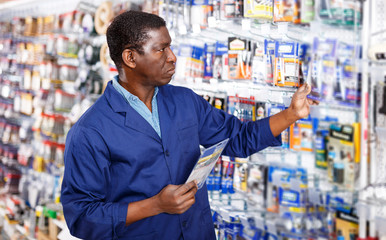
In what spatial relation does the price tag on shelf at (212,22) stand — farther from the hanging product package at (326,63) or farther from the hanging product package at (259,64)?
the hanging product package at (326,63)

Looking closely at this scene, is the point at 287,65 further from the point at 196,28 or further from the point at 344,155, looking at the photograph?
the point at 344,155

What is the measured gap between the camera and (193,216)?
1763 mm

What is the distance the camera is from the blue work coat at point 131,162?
1.53m

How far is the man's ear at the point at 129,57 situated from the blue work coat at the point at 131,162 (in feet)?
0.43

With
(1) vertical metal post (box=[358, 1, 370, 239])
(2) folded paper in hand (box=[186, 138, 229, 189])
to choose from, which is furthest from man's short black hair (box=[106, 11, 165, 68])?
(1) vertical metal post (box=[358, 1, 370, 239])

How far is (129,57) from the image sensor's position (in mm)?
1668

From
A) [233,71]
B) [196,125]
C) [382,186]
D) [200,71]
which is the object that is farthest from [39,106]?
[382,186]

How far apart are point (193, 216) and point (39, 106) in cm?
363

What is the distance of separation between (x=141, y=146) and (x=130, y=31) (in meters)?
0.46

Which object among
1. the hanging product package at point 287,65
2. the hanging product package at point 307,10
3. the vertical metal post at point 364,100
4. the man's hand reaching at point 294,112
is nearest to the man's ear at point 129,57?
the man's hand reaching at point 294,112

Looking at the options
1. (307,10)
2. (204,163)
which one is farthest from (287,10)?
(204,163)

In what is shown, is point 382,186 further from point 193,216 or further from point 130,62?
point 130,62

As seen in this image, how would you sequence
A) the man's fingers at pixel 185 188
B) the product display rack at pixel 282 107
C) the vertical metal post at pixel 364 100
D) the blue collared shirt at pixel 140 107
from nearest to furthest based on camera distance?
1. the man's fingers at pixel 185 188
2. the blue collared shirt at pixel 140 107
3. the product display rack at pixel 282 107
4. the vertical metal post at pixel 364 100

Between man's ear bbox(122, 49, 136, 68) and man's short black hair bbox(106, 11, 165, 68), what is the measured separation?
0.02 m
